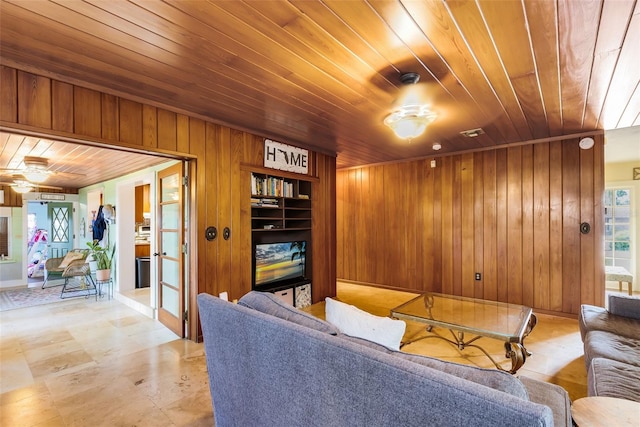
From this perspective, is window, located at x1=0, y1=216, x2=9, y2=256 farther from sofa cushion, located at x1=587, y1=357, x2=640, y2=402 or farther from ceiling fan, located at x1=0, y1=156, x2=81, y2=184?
sofa cushion, located at x1=587, y1=357, x2=640, y2=402

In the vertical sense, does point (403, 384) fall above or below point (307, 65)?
below

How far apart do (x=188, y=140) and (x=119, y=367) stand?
208 cm

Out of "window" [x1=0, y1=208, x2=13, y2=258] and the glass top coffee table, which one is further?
"window" [x1=0, y1=208, x2=13, y2=258]

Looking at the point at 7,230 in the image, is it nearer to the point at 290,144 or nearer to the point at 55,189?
the point at 55,189

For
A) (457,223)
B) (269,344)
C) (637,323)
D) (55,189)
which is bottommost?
(637,323)

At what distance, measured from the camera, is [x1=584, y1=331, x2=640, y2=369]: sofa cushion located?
1.72 metres

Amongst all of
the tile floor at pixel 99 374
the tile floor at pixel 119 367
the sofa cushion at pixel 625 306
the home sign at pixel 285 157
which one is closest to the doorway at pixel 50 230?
the tile floor at pixel 119 367

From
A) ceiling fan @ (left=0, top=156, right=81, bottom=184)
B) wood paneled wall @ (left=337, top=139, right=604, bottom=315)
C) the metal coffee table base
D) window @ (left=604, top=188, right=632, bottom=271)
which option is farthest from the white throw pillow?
window @ (left=604, top=188, right=632, bottom=271)

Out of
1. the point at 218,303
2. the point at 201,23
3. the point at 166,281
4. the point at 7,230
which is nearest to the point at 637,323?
the point at 218,303

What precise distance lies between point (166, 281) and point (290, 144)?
7.48 feet

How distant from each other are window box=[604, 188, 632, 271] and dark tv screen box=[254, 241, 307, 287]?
5.18m

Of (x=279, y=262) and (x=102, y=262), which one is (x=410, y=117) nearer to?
(x=279, y=262)

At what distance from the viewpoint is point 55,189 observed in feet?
22.1

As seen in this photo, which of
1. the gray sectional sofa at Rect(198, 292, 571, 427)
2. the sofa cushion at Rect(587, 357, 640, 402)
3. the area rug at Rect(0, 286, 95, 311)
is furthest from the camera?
the area rug at Rect(0, 286, 95, 311)
